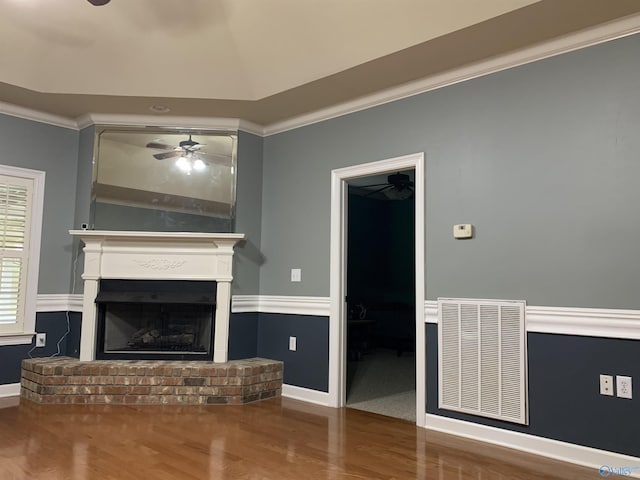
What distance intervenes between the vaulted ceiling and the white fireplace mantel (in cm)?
115

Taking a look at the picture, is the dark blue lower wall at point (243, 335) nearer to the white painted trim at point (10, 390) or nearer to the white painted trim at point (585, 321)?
the white painted trim at point (10, 390)

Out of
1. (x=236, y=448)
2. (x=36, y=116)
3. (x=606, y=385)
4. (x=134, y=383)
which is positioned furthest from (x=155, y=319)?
(x=606, y=385)

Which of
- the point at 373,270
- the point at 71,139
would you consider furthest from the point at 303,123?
the point at 373,270

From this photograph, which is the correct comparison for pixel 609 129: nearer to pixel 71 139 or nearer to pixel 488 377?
pixel 488 377

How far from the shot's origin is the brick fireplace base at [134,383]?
407cm

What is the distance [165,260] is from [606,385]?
138 inches

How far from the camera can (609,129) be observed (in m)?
2.98

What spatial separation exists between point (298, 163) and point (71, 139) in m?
2.21

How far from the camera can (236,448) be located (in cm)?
304

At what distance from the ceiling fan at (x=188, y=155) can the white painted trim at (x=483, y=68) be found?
2.42 feet

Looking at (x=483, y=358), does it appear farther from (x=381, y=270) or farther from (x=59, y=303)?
(x=381, y=270)

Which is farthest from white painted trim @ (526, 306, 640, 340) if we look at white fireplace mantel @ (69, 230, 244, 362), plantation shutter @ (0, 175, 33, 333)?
plantation shutter @ (0, 175, 33, 333)

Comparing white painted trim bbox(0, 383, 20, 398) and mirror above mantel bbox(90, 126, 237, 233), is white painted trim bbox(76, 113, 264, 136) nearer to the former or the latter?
mirror above mantel bbox(90, 126, 237, 233)

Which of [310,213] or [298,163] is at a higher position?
[298,163]
